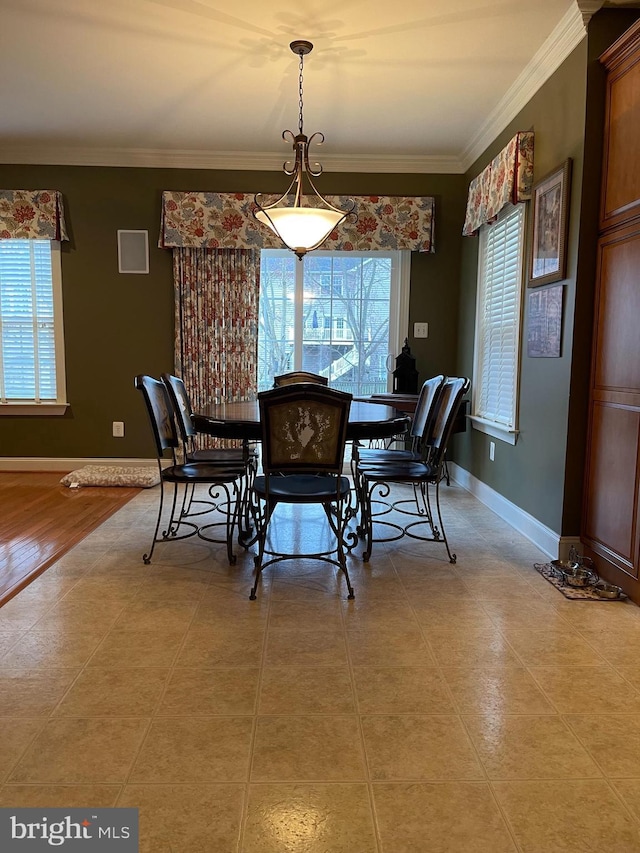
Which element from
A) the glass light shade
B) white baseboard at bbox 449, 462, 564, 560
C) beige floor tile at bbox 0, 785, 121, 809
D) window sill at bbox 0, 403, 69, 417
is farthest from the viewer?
window sill at bbox 0, 403, 69, 417

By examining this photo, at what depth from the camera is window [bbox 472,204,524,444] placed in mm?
3840

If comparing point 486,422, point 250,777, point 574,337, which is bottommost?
point 250,777

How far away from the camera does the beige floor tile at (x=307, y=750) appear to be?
154 cm

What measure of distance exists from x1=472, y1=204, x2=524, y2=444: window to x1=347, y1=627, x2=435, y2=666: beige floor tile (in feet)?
6.08

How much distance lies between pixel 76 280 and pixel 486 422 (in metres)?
3.57

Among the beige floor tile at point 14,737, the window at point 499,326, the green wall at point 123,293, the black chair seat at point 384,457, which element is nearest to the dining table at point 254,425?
the black chair seat at point 384,457

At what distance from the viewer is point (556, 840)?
4.42ft

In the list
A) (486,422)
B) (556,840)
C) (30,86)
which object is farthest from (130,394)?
(556,840)

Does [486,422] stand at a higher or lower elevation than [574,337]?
lower

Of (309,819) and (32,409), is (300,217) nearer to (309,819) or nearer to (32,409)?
(309,819)

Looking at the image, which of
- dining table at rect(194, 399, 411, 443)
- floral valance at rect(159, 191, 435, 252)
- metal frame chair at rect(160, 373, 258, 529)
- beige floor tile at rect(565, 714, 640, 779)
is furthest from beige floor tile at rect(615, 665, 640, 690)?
floral valance at rect(159, 191, 435, 252)

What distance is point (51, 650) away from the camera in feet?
7.11

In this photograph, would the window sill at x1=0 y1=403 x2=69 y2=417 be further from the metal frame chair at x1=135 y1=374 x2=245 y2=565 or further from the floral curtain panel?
the metal frame chair at x1=135 y1=374 x2=245 y2=565

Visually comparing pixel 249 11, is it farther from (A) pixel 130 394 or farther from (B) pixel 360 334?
(A) pixel 130 394
